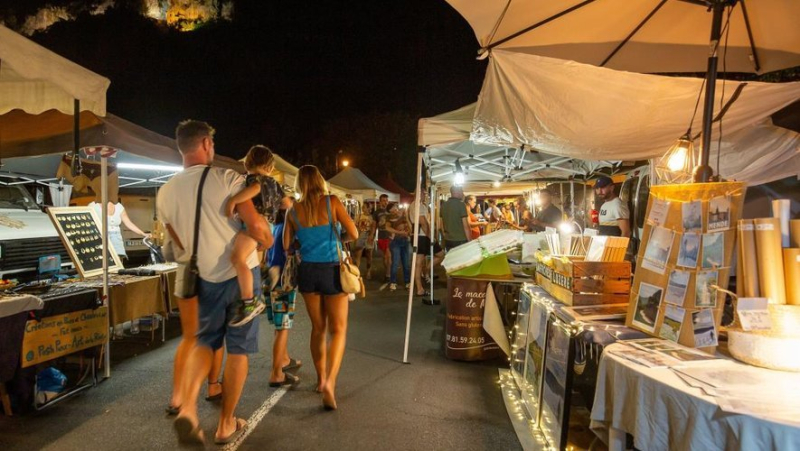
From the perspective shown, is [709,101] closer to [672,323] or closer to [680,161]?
[680,161]

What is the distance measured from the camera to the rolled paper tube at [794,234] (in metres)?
1.97

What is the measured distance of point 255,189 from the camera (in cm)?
288

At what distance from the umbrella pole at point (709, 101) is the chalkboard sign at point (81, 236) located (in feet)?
20.3

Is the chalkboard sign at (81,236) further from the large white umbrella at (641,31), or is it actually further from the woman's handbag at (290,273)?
the large white umbrella at (641,31)

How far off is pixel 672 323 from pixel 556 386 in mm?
887

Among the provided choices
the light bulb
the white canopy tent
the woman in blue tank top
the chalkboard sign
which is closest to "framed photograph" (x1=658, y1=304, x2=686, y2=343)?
the light bulb

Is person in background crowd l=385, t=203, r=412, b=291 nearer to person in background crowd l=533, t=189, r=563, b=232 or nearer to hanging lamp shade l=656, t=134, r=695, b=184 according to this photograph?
person in background crowd l=533, t=189, r=563, b=232

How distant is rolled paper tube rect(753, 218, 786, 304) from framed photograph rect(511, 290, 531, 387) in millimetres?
1935

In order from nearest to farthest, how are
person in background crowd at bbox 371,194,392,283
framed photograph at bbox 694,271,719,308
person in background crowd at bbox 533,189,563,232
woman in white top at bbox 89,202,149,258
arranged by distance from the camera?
framed photograph at bbox 694,271,719,308, woman in white top at bbox 89,202,149,258, person in background crowd at bbox 533,189,563,232, person in background crowd at bbox 371,194,392,283

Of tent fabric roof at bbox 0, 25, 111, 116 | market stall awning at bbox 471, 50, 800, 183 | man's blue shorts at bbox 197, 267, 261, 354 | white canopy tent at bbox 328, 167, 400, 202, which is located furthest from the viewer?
white canopy tent at bbox 328, 167, 400, 202

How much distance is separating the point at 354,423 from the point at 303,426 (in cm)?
41

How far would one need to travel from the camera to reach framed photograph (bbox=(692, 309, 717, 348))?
2.07 metres

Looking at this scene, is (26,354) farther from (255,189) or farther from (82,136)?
(255,189)

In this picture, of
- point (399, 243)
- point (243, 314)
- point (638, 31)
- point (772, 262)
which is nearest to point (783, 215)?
point (772, 262)
